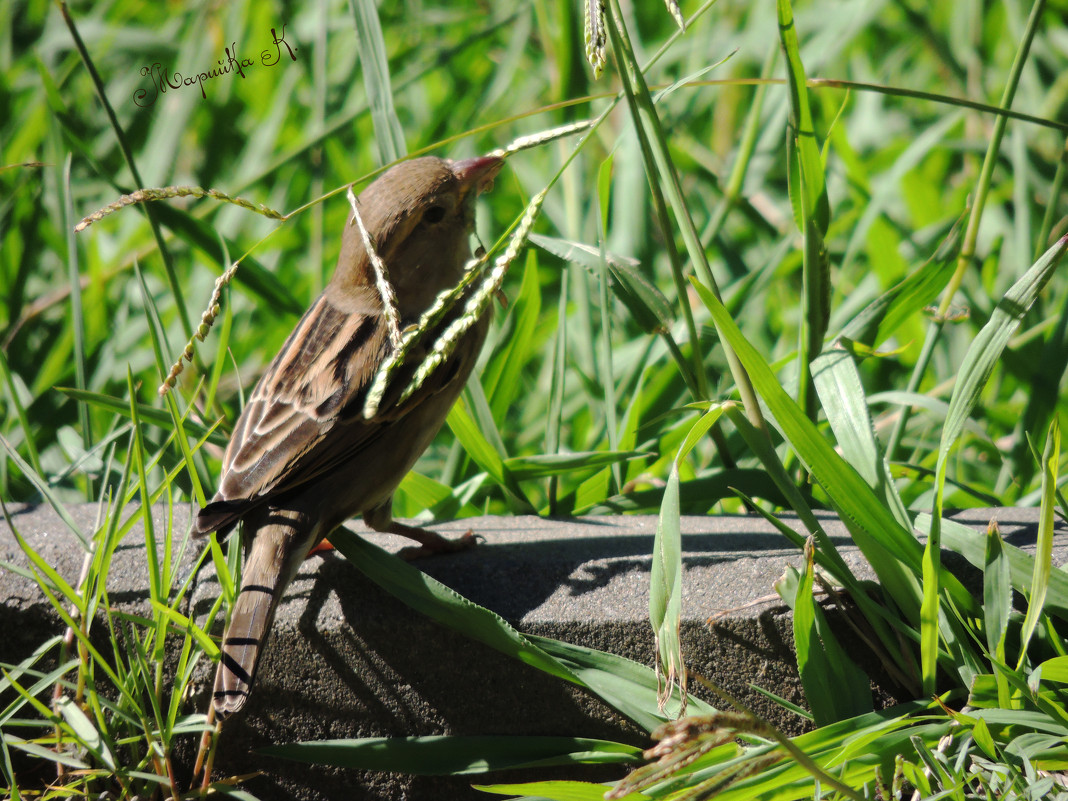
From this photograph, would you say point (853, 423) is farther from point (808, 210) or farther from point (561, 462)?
point (561, 462)

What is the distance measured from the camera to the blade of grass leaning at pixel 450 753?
186 cm

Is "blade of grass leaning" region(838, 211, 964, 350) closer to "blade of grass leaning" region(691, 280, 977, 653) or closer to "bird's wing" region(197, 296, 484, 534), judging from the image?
"blade of grass leaning" region(691, 280, 977, 653)

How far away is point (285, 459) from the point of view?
2.24 metres

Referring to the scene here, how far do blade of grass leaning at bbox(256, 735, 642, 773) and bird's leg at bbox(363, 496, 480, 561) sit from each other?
52 cm

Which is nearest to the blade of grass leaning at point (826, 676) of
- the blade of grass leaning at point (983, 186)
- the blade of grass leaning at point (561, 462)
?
the blade of grass leaning at point (561, 462)

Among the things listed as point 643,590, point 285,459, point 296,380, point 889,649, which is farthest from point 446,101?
point 889,649

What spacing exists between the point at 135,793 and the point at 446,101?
366 cm

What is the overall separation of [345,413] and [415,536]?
355 millimetres

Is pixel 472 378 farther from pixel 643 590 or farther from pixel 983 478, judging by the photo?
pixel 983 478

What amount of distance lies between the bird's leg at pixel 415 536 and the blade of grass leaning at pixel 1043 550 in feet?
4.04

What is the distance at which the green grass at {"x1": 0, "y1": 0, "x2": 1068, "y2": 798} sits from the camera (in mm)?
1775

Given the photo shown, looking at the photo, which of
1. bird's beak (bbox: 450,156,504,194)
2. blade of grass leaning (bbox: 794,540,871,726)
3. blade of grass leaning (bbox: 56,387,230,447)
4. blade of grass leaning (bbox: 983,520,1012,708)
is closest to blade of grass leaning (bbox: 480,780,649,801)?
blade of grass leaning (bbox: 794,540,871,726)

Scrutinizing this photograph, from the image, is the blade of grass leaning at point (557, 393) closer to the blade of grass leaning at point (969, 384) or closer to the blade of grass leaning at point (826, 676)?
the blade of grass leaning at point (826, 676)

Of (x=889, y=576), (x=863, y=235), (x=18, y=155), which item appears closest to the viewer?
(x=889, y=576)
